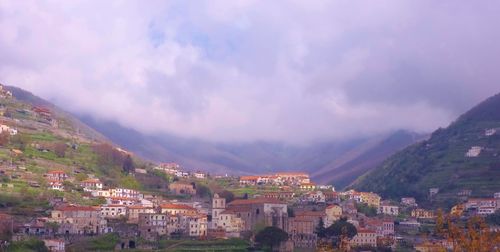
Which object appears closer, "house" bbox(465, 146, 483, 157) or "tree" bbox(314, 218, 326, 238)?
"tree" bbox(314, 218, 326, 238)

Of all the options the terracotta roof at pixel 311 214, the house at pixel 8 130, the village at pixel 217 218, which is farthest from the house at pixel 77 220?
the house at pixel 8 130

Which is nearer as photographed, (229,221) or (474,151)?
(229,221)

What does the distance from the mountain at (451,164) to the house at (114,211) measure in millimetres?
35107

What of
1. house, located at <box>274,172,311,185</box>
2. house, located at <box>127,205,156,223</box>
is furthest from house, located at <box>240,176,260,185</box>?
house, located at <box>127,205,156,223</box>

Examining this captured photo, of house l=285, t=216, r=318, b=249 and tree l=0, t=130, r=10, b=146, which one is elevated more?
tree l=0, t=130, r=10, b=146

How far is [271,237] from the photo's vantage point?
56.6m

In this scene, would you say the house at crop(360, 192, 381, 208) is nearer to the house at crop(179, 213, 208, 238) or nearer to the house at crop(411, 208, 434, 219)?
the house at crop(411, 208, 434, 219)

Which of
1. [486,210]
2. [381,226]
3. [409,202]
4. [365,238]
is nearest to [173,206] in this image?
[365,238]

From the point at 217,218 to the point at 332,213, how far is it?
412 inches

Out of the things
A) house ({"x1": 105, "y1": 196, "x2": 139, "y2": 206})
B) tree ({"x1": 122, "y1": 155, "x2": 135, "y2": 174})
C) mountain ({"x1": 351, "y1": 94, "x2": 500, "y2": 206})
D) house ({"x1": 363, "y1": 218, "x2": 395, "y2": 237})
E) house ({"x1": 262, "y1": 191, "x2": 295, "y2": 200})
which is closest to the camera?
house ({"x1": 363, "y1": 218, "x2": 395, "y2": 237})

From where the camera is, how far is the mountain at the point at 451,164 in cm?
8706

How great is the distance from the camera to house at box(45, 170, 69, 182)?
225ft

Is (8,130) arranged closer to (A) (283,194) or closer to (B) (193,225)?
(B) (193,225)

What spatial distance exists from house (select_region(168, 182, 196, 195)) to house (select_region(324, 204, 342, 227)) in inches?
675
